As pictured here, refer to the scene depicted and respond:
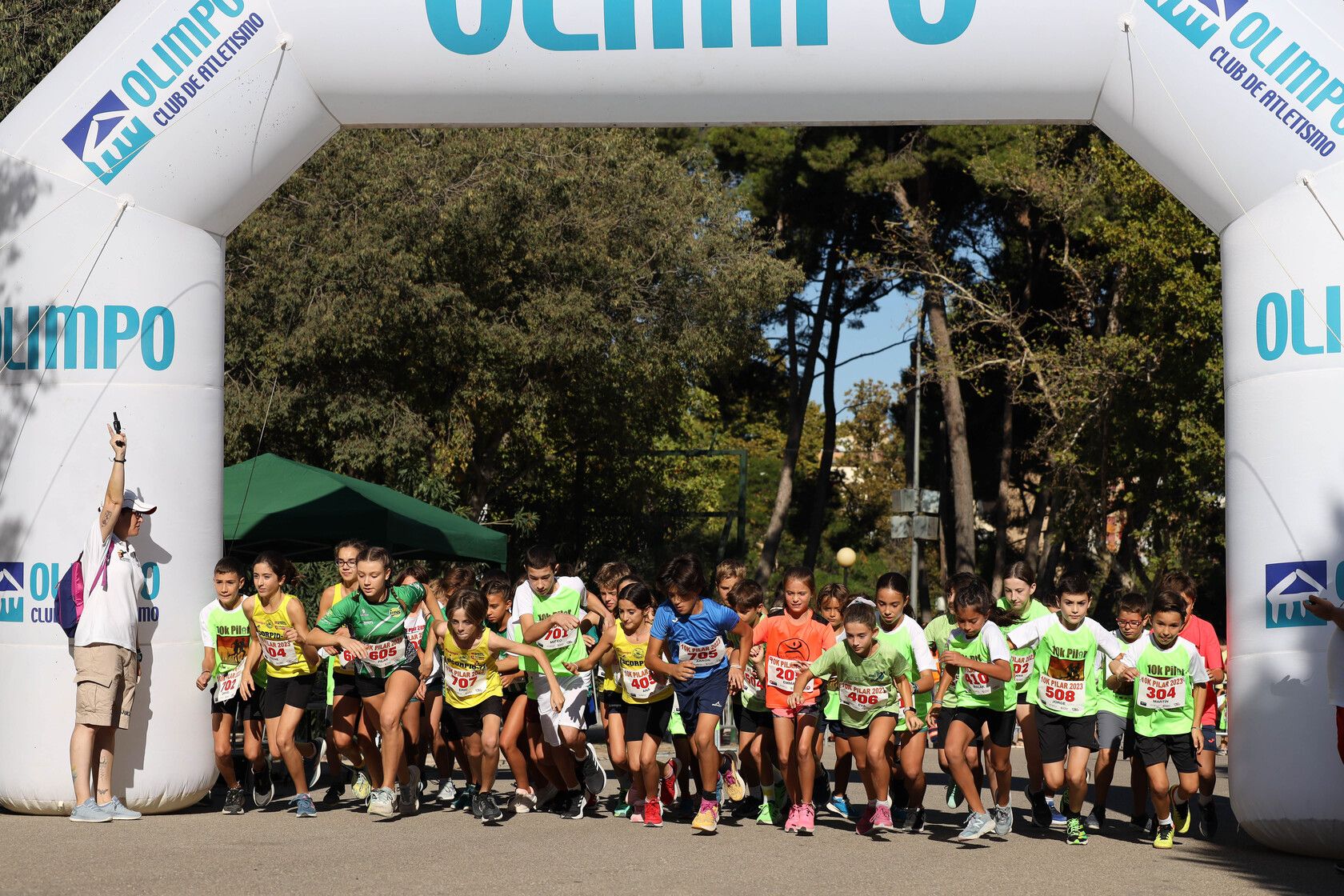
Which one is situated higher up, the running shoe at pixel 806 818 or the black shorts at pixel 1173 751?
the black shorts at pixel 1173 751

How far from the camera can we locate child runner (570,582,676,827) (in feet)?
31.4

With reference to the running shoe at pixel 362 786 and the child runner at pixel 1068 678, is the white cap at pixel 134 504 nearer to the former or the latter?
the running shoe at pixel 362 786

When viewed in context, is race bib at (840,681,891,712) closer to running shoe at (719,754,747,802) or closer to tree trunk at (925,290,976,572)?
running shoe at (719,754,747,802)

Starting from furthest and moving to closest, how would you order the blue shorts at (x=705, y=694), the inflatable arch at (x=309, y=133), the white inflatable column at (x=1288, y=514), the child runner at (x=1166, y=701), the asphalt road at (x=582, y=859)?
1. the blue shorts at (x=705, y=694)
2. the child runner at (x=1166, y=701)
3. the inflatable arch at (x=309, y=133)
4. the white inflatable column at (x=1288, y=514)
5. the asphalt road at (x=582, y=859)

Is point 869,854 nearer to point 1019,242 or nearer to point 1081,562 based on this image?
point 1081,562

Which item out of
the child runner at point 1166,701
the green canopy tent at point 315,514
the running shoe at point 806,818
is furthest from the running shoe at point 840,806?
the green canopy tent at point 315,514

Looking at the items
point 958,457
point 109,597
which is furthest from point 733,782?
point 958,457

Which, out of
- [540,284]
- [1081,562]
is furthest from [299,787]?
[1081,562]

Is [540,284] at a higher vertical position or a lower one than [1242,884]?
higher

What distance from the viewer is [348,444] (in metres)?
21.8

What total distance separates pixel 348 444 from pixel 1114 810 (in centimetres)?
1344

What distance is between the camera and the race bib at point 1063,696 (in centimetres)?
945

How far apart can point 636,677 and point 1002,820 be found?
7.65ft

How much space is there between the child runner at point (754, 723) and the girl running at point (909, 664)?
83cm
